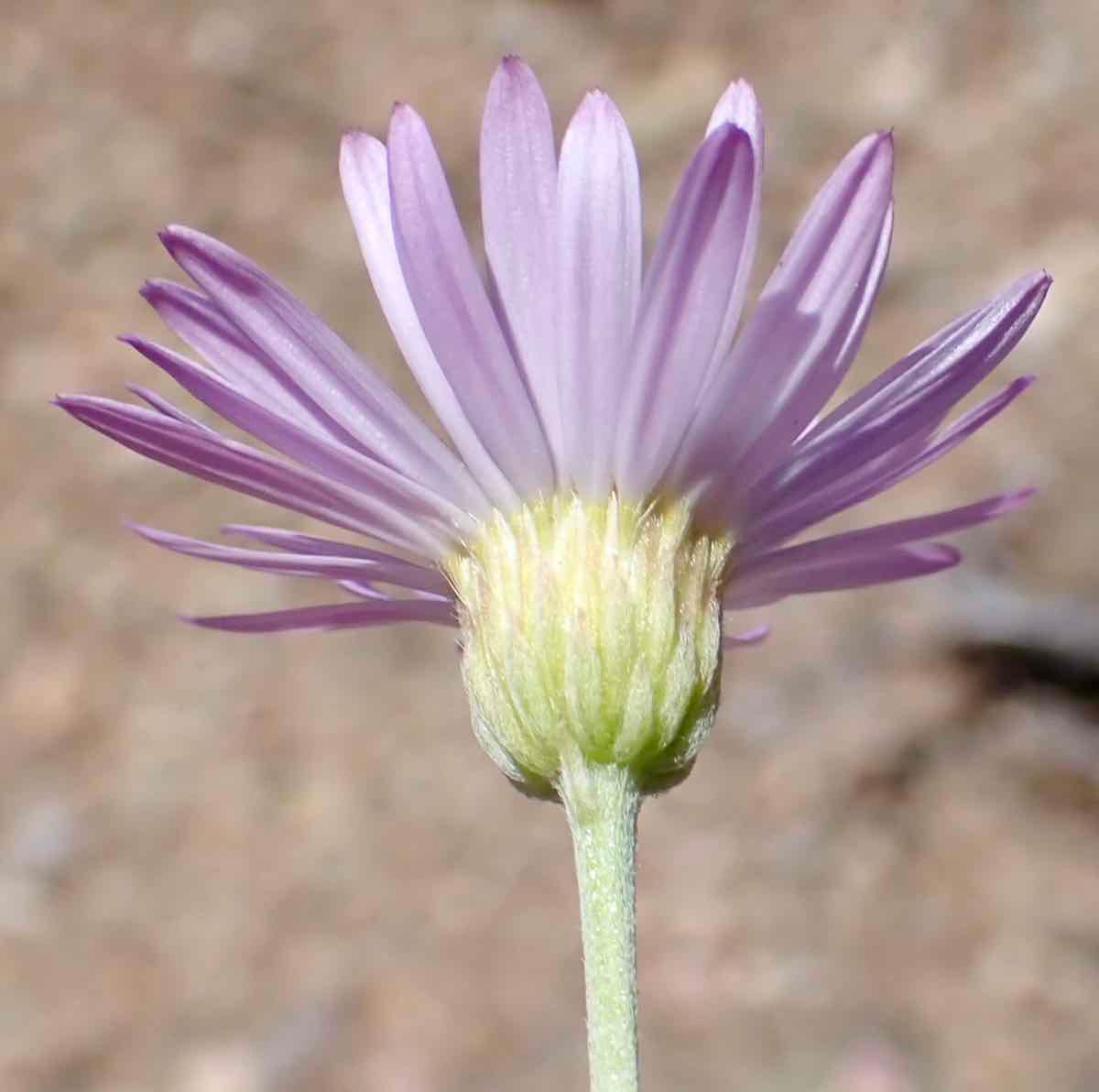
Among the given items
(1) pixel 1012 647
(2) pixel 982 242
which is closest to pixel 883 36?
(2) pixel 982 242

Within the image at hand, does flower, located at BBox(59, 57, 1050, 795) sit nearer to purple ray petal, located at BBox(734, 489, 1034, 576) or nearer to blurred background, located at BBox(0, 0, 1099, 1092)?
purple ray petal, located at BBox(734, 489, 1034, 576)

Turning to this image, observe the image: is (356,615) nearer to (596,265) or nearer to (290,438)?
(290,438)

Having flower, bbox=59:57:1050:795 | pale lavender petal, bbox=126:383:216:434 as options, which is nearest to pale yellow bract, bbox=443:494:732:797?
flower, bbox=59:57:1050:795

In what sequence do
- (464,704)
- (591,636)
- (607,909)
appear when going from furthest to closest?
(464,704) < (591,636) < (607,909)

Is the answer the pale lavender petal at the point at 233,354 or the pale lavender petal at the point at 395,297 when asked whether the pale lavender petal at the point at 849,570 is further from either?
the pale lavender petal at the point at 233,354

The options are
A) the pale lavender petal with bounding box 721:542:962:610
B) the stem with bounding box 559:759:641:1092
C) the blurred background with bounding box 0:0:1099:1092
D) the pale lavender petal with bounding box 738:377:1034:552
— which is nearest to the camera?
the stem with bounding box 559:759:641:1092

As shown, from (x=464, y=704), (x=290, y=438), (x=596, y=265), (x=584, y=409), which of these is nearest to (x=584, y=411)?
(x=584, y=409)

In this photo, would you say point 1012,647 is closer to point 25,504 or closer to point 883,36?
point 883,36
